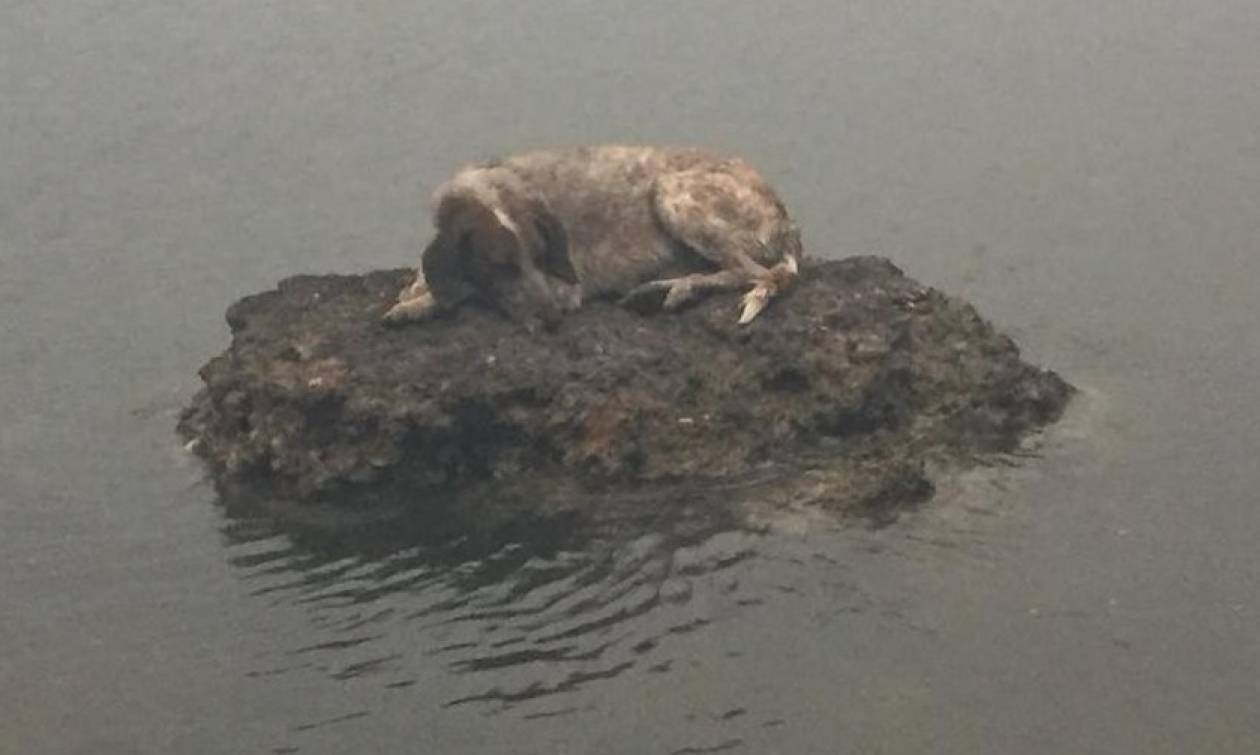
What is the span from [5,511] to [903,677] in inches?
212

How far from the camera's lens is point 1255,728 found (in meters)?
10.4

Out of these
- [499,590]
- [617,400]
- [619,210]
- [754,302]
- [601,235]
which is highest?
[619,210]

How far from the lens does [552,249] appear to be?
42.9ft

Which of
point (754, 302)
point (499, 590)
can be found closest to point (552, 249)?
point (754, 302)

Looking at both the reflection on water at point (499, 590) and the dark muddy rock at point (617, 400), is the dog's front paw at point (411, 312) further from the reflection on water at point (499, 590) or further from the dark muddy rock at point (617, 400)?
the reflection on water at point (499, 590)

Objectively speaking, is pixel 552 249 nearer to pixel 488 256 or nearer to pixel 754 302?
pixel 488 256

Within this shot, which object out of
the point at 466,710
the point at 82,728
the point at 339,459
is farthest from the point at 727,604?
the point at 82,728

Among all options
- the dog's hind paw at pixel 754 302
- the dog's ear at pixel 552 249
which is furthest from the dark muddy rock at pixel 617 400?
the dog's ear at pixel 552 249

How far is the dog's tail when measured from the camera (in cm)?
1281

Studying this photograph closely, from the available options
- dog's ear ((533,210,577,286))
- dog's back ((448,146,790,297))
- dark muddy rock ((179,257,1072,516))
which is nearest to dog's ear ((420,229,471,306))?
dark muddy rock ((179,257,1072,516))

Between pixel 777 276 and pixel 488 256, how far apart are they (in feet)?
5.36

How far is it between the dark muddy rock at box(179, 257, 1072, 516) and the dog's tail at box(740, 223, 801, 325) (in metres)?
0.08

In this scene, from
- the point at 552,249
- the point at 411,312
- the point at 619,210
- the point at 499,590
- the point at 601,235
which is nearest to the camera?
the point at 499,590

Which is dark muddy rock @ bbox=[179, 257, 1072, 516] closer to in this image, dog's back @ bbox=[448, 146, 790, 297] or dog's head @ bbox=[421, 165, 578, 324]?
dog's head @ bbox=[421, 165, 578, 324]
